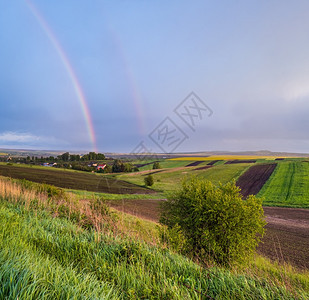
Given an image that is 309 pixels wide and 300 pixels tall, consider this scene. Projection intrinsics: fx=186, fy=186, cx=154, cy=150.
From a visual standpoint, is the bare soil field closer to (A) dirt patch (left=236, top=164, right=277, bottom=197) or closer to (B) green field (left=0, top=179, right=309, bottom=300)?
(B) green field (left=0, top=179, right=309, bottom=300)

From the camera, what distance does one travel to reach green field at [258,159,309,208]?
29.2 meters

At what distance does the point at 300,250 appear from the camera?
13992 millimetres

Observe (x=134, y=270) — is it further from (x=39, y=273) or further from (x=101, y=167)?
(x=101, y=167)

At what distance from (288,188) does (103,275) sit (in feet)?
135

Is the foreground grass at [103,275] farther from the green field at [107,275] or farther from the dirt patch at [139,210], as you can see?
the dirt patch at [139,210]

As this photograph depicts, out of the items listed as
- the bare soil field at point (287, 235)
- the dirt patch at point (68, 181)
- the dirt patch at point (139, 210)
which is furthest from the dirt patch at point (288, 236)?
the dirt patch at point (68, 181)

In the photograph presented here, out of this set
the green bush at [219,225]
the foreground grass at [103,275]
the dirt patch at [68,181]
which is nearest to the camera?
the foreground grass at [103,275]

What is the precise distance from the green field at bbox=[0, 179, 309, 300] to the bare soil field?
656 cm

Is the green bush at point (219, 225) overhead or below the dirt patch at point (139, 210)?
overhead

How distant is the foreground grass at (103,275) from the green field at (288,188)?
3131cm

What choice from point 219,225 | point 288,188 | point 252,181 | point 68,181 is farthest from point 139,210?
point 252,181

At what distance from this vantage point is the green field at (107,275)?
82.2 inches

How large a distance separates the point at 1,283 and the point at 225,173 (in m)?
54.0

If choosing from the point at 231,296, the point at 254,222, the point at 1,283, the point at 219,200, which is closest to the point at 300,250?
the point at 254,222
